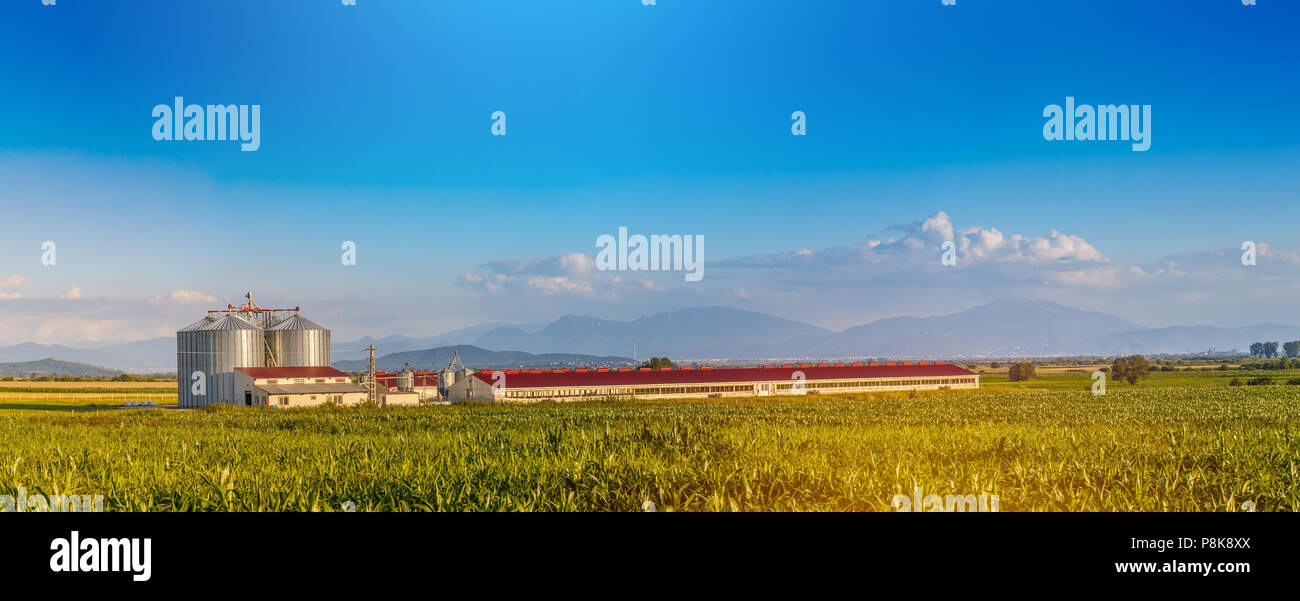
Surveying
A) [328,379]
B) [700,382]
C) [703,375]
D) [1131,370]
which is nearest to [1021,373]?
[1131,370]

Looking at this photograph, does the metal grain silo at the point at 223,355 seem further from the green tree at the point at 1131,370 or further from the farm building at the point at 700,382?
the green tree at the point at 1131,370

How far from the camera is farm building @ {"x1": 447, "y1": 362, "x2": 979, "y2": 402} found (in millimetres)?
70875

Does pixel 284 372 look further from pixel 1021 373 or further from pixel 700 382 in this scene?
pixel 1021 373

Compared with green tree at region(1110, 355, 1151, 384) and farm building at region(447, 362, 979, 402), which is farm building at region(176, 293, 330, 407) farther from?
green tree at region(1110, 355, 1151, 384)

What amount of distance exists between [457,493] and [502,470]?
3.91 ft

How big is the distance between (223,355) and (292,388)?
1054cm

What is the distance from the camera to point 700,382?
7244 centimetres

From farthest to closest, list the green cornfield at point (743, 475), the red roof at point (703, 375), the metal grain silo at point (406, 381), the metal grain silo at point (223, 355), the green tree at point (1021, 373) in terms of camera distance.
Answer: the green tree at point (1021, 373), the metal grain silo at point (406, 381), the red roof at point (703, 375), the metal grain silo at point (223, 355), the green cornfield at point (743, 475)

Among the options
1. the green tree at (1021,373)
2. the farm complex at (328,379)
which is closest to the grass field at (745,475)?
the farm complex at (328,379)

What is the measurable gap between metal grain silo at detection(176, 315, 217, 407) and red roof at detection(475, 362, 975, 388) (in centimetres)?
2567

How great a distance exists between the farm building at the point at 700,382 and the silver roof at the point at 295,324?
16132mm

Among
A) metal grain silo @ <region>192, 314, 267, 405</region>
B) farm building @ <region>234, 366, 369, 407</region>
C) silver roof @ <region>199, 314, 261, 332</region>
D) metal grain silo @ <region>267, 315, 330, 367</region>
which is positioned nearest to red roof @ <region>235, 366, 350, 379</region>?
farm building @ <region>234, 366, 369, 407</region>

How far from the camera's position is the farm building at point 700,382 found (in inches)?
2790
